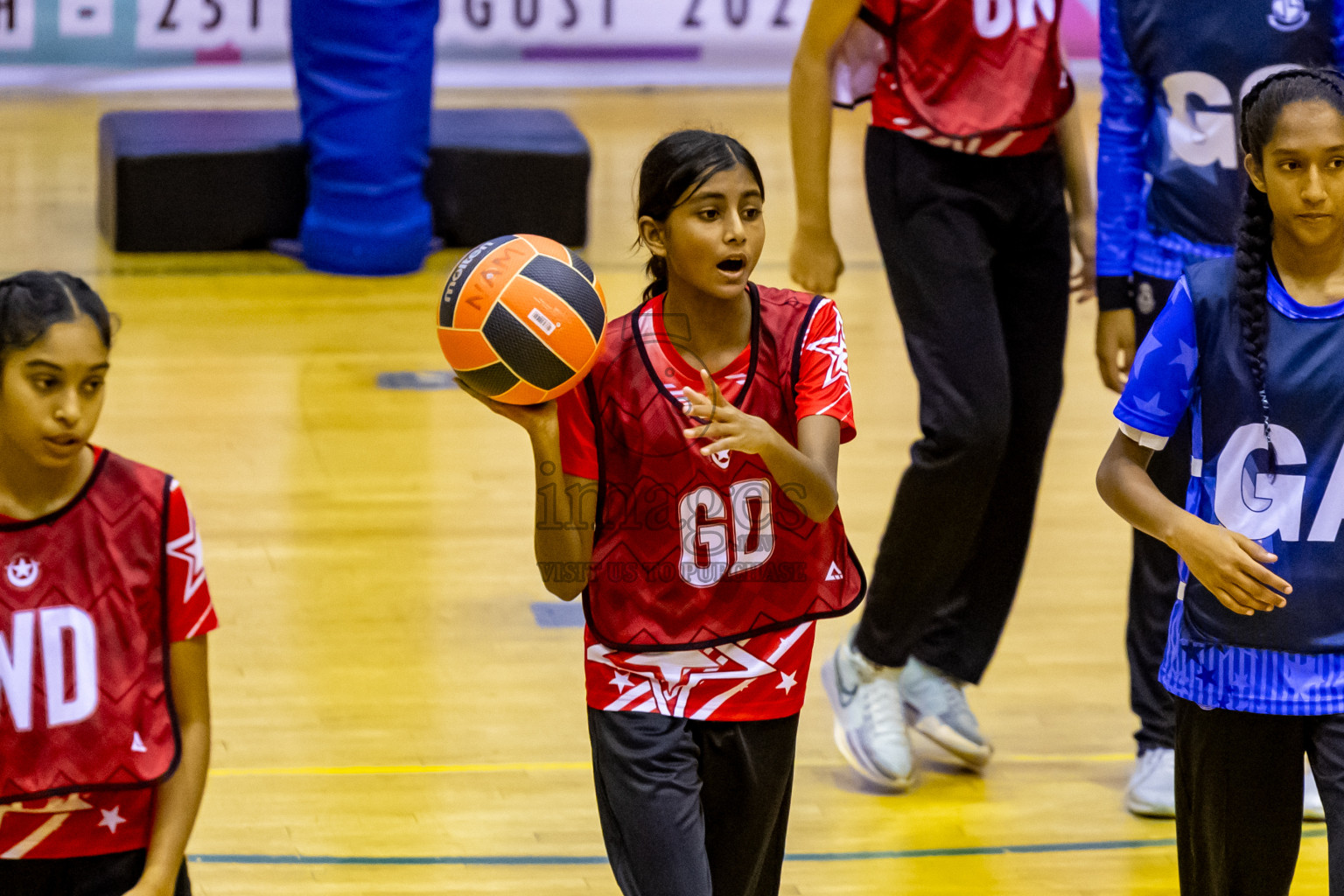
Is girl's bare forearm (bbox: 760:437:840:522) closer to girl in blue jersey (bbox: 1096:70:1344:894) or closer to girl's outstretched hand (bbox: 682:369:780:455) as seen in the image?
girl's outstretched hand (bbox: 682:369:780:455)

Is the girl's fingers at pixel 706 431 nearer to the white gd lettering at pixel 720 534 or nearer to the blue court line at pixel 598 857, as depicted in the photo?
the white gd lettering at pixel 720 534

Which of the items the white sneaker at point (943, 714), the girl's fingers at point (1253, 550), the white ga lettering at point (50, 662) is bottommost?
the white sneaker at point (943, 714)

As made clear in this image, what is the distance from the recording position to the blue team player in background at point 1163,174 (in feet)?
11.3

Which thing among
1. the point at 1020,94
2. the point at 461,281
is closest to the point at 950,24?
the point at 1020,94

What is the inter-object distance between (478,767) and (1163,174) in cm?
179

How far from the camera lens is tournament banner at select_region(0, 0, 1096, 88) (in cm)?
1158

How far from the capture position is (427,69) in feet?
27.9

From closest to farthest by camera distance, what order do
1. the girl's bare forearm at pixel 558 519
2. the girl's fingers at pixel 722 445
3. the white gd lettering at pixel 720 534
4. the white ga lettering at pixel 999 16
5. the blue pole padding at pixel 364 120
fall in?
the girl's fingers at pixel 722 445, the girl's bare forearm at pixel 558 519, the white gd lettering at pixel 720 534, the white ga lettering at pixel 999 16, the blue pole padding at pixel 364 120

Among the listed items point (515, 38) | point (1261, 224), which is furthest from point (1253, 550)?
point (515, 38)

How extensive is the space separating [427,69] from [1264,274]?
6319mm

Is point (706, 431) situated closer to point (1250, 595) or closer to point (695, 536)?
point (695, 536)

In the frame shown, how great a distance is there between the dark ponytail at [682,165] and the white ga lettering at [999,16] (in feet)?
4.01

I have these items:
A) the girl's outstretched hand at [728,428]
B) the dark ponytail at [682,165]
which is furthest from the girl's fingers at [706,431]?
the dark ponytail at [682,165]

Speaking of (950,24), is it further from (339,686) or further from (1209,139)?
(339,686)
